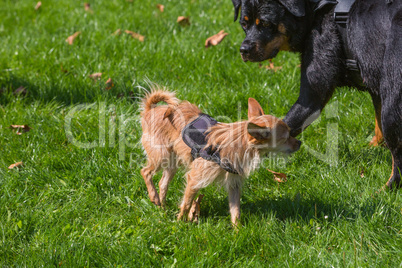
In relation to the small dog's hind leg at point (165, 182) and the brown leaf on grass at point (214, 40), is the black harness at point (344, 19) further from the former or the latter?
the brown leaf on grass at point (214, 40)

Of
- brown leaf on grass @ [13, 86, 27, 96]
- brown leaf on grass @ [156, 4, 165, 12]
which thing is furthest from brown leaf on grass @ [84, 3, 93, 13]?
brown leaf on grass @ [13, 86, 27, 96]

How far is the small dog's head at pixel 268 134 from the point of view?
318cm

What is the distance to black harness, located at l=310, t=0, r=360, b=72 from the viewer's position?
343 cm

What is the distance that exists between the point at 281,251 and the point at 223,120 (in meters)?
1.84

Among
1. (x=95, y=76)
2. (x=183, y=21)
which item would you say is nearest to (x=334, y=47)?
(x=95, y=76)

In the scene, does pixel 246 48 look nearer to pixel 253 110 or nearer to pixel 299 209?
pixel 253 110

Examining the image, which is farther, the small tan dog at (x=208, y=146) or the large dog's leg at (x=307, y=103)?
the large dog's leg at (x=307, y=103)

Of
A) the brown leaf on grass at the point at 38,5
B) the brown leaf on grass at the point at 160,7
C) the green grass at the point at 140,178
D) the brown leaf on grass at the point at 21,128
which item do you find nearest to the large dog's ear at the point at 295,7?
the green grass at the point at 140,178

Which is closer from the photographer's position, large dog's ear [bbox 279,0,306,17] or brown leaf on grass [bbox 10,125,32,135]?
large dog's ear [bbox 279,0,306,17]

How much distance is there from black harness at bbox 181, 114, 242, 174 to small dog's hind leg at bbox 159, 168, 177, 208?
42cm

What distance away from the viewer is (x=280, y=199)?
3.63m

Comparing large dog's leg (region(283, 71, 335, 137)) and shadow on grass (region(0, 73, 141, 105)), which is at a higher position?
large dog's leg (region(283, 71, 335, 137))

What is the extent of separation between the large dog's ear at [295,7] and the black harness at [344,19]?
12 cm

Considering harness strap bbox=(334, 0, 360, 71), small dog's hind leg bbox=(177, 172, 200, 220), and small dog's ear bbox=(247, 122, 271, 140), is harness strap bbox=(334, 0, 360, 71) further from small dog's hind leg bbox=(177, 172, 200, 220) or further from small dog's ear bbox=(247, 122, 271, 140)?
small dog's hind leg bbox=(177, 172, 200, 220)
